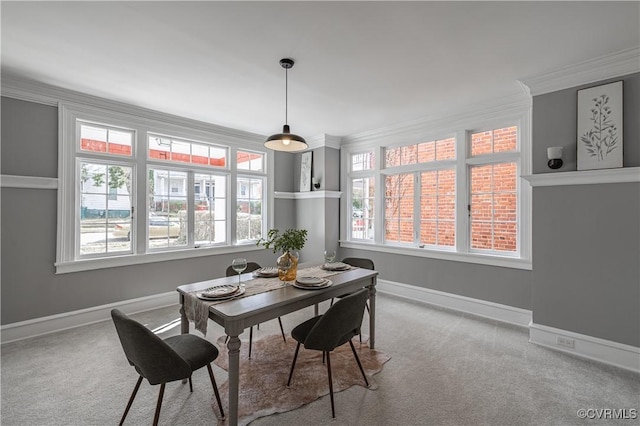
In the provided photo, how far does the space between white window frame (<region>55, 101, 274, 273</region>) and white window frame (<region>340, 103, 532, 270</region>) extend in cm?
191

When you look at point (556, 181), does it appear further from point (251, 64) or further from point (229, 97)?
point (229, 97)

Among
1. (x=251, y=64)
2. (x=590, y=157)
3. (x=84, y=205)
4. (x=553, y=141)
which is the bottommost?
(x=84, y=205)

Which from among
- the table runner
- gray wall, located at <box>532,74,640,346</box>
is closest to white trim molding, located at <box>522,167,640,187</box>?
gray wall, located at <box>532,74,640,346</box>

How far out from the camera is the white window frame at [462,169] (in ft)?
11.1

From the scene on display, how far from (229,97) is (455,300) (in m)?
3.90

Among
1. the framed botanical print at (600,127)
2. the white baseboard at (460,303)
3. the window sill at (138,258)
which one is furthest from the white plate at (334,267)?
the framed botanical print at (600,127)

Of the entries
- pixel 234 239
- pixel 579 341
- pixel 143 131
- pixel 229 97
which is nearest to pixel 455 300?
pixel 579 341

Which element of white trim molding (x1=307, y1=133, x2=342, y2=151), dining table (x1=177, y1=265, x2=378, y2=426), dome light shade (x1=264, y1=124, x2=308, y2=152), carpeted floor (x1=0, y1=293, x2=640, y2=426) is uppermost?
white trim molding (x1=307, y1=133, x2=342, y2=151)

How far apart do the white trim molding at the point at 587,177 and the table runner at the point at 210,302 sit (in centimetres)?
227

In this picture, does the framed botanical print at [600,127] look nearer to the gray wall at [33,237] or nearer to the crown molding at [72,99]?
the crown molding at [72,99]

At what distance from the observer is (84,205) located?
352 cm

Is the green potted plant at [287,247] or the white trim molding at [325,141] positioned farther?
the white trim molding at [325,141]

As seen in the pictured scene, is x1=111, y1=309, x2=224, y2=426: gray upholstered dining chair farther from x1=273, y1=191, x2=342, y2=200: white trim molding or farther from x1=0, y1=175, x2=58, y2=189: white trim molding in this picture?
x1=273, y1=191, x2=342, y2=200: white trim molding

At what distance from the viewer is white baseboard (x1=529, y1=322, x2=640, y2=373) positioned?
2.53 meters
